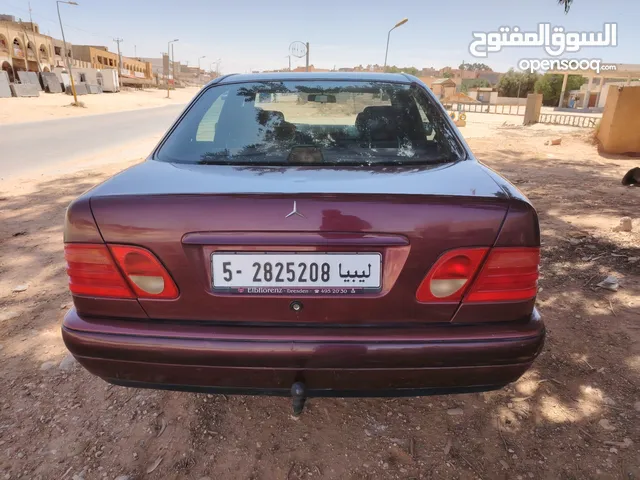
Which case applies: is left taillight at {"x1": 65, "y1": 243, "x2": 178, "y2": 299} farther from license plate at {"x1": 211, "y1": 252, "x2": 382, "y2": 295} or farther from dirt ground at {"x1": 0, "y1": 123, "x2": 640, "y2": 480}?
dirt ground at {"x1": 0, "y1": 123, "x2": 640, "y2": 480}

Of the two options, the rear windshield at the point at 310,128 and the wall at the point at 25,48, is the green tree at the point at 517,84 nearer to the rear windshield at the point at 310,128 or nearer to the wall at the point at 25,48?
the wall at the point at 25,48

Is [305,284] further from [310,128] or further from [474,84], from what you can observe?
[474,84]

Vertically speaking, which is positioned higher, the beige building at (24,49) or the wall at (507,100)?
the beige building at (24,49)

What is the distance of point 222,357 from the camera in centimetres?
154

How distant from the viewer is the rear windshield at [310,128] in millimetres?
2037

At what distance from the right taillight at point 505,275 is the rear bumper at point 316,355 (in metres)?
0.11

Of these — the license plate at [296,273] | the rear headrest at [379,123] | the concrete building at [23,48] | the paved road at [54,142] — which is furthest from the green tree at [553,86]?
the license plate at [296,273]

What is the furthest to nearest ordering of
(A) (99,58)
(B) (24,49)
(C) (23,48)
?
(A) (99,58) → (B) (24,49) → (C) (23,48)

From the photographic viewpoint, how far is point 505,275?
1529 mm

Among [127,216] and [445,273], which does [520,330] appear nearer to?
A: [445,273]

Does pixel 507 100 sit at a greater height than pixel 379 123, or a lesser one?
lesser

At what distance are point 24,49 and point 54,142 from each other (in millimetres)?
54215

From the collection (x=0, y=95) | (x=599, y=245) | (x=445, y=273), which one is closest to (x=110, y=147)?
(x=599, y=245)

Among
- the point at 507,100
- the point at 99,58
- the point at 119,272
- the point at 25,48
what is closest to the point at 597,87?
the point at 507,100
